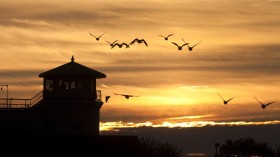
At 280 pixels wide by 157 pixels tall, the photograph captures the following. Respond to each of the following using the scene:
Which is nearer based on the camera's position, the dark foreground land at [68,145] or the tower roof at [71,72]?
the dark foreground land at [68,145]

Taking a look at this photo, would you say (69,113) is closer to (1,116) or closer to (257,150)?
(1,116)

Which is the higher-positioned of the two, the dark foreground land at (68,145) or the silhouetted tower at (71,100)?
the silhouetted tower at (71,100)

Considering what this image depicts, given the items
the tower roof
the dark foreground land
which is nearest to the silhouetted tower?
the tower roof

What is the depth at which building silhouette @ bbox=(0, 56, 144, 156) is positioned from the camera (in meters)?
105

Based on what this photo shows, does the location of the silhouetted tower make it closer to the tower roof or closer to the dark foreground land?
the tower roof

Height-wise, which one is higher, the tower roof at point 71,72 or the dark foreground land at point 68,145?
the tower roof at point 71,72

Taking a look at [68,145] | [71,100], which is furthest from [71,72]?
[68,145]

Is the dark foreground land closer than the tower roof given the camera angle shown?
Yes

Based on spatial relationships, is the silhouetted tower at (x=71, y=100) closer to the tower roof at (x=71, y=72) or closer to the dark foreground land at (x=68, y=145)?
the tower roof at (x=71, y=72)

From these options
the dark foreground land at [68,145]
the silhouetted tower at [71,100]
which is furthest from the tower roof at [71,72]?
the dark foreground land at [68,145]

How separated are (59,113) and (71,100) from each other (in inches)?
81.4

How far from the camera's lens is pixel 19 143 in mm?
104438

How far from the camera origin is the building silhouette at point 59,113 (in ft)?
344

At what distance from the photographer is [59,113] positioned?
108 meters
